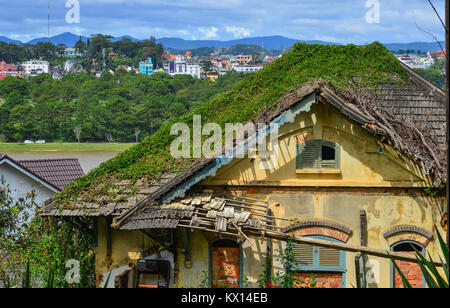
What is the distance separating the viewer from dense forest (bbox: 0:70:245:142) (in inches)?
3041

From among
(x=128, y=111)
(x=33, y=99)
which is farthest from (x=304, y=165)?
(x=33, y=99)

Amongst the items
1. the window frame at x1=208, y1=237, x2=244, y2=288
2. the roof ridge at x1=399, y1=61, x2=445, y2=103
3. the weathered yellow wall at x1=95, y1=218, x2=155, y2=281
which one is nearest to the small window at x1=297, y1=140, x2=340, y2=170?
the window frame at x1=208, y1=237, x2=244, y2=288

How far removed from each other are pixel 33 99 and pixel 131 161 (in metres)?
96.3

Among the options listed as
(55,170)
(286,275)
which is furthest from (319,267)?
(55,170)

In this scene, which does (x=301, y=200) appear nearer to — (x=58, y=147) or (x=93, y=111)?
(x=58, y=147)

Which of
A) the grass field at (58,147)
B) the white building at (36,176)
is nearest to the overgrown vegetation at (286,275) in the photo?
the white building at (36,176)

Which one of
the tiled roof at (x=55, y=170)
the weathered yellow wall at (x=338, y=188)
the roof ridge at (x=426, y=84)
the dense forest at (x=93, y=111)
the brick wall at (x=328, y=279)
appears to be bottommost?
the brick wall at (x=328, y=279)

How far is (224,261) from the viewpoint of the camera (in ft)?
34.5

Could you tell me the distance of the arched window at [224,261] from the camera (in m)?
10.5

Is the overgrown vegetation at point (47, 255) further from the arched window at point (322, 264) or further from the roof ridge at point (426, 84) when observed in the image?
the roof ridge at point (426, 84)

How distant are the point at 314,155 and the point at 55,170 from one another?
1558 cm

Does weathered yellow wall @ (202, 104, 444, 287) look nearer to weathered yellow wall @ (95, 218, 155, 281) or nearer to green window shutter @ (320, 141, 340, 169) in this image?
green window shutter @ (320, 141, 340, 169)

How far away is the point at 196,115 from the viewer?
534 inches
